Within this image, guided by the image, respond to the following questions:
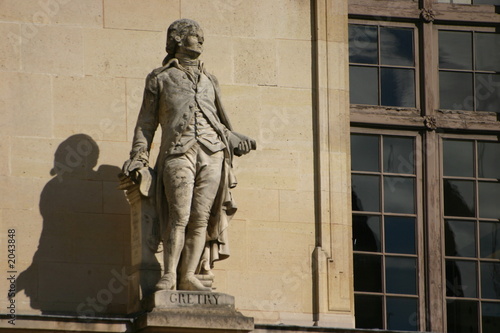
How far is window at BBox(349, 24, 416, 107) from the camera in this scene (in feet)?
54.2

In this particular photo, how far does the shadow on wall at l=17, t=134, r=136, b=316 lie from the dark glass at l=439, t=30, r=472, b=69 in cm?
391

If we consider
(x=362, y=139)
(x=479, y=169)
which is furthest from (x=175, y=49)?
(x=479, y=169)

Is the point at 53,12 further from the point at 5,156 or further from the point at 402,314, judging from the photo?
the point at 402,314

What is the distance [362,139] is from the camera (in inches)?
645

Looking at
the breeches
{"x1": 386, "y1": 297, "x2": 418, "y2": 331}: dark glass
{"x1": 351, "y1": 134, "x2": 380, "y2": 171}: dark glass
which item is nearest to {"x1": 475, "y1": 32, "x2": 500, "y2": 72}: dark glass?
{"x1": 351, "y1": 134, "x2": 380, "y2": 171}: dark glass

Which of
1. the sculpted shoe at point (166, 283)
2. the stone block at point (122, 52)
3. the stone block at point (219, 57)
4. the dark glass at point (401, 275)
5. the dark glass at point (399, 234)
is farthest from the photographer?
the dark glass at point (399, 234)

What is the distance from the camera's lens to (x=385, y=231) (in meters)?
16.1

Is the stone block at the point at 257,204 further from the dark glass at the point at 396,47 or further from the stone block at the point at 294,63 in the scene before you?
the dark glass at the point at 396,47

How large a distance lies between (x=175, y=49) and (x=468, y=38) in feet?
12.6

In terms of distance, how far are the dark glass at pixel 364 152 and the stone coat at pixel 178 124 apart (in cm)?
213

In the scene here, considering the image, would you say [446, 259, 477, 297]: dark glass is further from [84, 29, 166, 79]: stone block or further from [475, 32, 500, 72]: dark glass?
[84, 29, 166, 79]: stone block

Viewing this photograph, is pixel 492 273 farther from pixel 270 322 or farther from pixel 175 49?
pixel 175 49

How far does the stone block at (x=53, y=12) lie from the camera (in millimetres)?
15266

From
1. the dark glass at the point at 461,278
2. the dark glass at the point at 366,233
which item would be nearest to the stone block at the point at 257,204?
the dark glass at the point at 366,233
